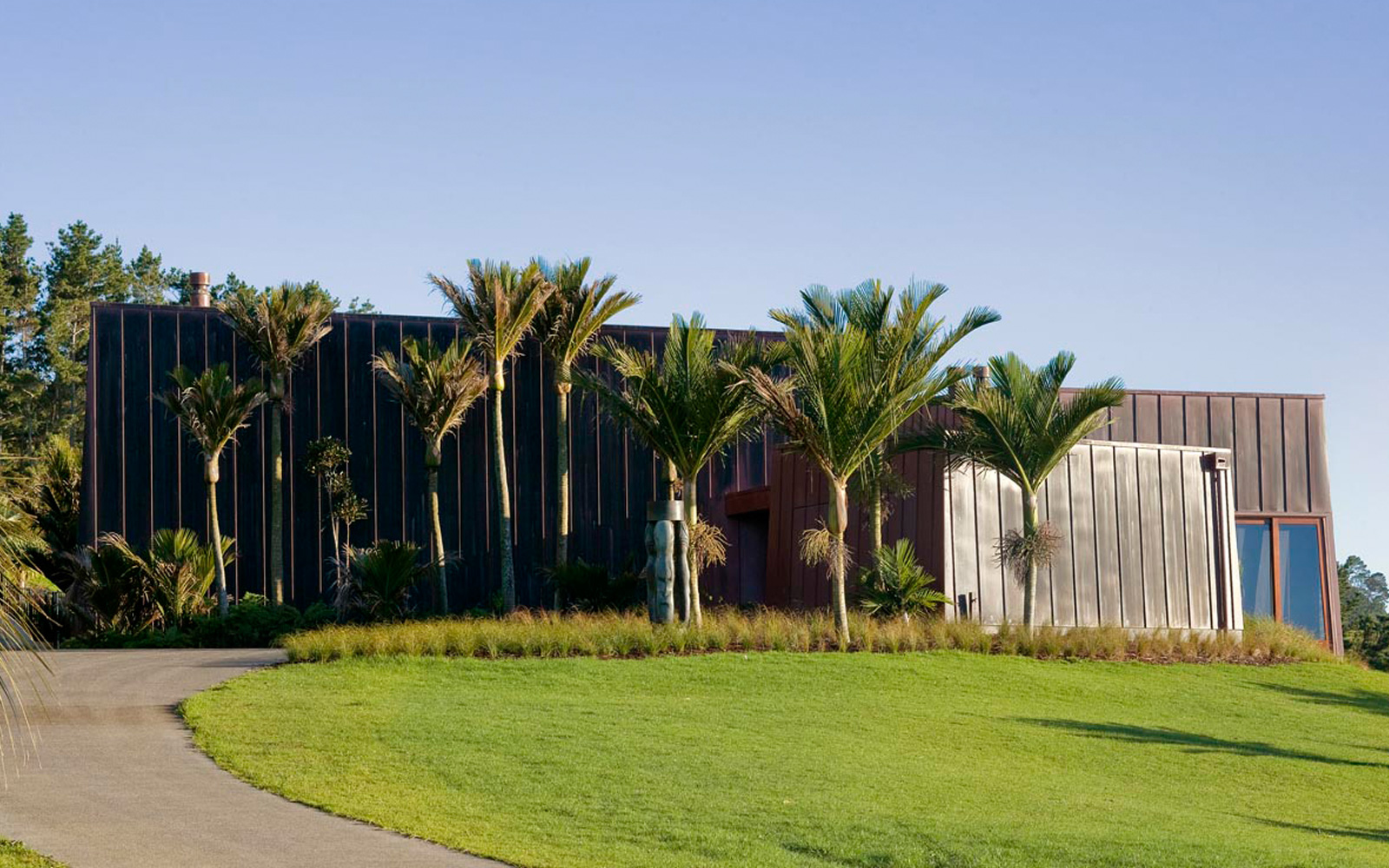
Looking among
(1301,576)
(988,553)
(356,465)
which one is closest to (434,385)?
(356,465)

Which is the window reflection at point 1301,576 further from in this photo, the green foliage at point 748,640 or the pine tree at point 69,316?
the pine tree at point 69,316

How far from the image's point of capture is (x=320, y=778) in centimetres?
1124

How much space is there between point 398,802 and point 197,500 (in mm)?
17170

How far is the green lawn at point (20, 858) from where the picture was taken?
8.27 m

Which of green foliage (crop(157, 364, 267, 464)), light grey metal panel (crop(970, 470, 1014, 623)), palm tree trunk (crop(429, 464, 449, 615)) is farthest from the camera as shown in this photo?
palm tree trunk (crop(429, 464, 449, 615))

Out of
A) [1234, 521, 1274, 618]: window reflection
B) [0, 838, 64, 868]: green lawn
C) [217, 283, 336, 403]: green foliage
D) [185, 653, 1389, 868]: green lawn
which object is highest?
[217, 283, 336, 403]: green foliage

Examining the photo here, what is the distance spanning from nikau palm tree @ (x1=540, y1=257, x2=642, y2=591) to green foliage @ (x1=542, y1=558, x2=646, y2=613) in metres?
0.38

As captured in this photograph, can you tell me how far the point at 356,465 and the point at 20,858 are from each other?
1879 centimetres

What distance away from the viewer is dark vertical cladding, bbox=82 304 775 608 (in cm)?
2614

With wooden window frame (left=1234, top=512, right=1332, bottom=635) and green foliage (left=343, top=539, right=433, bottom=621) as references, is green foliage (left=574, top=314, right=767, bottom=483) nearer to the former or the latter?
green foliage (left=343, top=539, right=433, bottom=621)

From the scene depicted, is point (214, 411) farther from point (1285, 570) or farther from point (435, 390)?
point (1285, 570)

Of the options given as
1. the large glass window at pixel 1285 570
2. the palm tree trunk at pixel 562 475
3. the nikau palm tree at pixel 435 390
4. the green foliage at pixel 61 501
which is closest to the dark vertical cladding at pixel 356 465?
the palm tree trunk at pixel 562 475

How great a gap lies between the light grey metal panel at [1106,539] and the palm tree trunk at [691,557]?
655cm

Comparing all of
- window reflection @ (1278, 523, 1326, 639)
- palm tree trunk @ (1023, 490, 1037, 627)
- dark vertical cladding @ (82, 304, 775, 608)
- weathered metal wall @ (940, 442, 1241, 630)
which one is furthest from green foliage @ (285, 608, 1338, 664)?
window reflection @ (1278, 523, 1326, 639)
